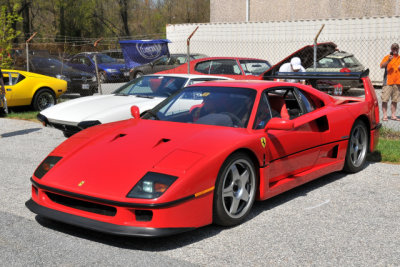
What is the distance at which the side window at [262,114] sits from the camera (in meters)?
4.93

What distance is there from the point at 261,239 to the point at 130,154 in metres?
1.31

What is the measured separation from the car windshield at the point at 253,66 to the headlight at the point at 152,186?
960cm

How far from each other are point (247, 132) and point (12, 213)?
2344mm

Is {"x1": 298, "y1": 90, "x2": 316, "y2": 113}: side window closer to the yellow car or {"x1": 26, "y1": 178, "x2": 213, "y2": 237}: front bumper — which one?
{"x1": 26, "y1": 178, "x2": 213, "y2": 237}: front bumper

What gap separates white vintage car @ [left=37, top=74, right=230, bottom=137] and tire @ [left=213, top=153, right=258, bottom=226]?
12.5 ft

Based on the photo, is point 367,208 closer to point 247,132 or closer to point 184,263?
point 247,132

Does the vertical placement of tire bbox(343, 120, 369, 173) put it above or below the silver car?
below

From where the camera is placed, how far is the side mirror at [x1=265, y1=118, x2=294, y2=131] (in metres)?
4.66

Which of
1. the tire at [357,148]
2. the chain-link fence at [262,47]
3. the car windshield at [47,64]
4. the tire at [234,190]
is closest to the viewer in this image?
the tire at [234,190]

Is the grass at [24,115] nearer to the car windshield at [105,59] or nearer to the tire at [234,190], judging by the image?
the tire at [234,190]

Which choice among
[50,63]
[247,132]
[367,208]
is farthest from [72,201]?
[50,63]

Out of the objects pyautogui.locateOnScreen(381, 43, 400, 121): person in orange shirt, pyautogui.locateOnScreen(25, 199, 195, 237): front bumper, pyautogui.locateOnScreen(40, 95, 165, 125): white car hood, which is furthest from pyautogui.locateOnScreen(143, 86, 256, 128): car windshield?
pyautogui.locateOnScreen(381, 43, 400, 121): person in orange shirt

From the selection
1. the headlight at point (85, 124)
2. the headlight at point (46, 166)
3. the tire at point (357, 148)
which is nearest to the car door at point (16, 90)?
the headlight at point (85, 124)

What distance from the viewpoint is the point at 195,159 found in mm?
4109
